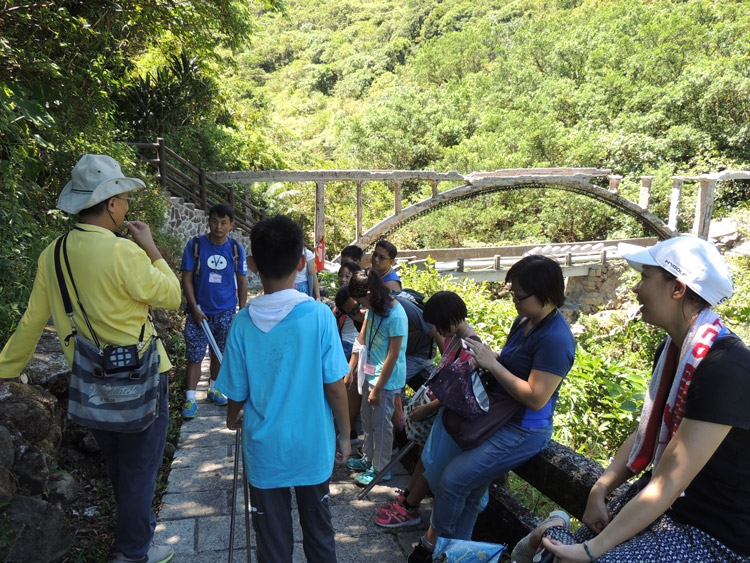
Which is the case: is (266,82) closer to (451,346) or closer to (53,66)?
(53,66)

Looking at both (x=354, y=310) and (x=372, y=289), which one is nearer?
(x=372, y=289)

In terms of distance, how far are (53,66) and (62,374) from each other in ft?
12.1

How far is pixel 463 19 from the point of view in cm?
4359

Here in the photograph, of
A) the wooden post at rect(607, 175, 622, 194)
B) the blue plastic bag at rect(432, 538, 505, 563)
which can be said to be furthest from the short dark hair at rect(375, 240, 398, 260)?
the wooden post at rect(607, 175, 622, 194)

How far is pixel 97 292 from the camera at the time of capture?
2.09m

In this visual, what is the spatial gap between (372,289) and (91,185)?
151 centimetres

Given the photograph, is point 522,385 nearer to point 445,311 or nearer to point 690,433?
point 445,311

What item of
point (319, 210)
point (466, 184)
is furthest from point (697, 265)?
point (466, 184)

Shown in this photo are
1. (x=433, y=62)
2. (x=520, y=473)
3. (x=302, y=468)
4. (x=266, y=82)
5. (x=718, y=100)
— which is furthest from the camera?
(x=266, y=82)

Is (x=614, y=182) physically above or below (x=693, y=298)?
above

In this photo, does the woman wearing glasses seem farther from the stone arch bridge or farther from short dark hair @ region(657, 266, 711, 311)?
the stone arch bridge

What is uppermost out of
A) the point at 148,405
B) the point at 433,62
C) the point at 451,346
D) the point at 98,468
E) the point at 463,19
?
the point at 463,19

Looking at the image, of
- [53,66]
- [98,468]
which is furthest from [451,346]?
[53,66]

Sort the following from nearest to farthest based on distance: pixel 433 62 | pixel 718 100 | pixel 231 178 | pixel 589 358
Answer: pixel 589 358 < pixel 231 178 < pixel 718 100 < pixel 433 62
